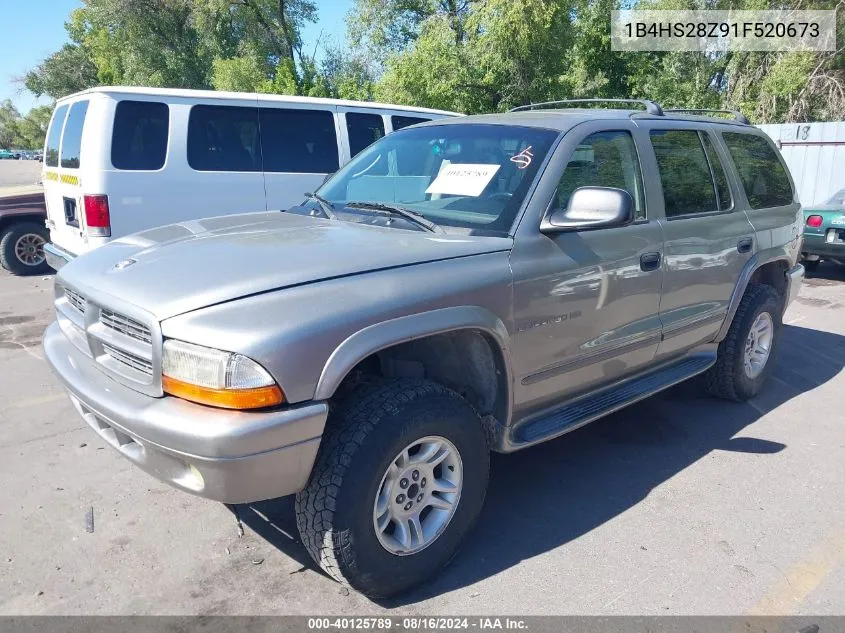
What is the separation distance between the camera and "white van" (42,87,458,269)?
5.95 metres

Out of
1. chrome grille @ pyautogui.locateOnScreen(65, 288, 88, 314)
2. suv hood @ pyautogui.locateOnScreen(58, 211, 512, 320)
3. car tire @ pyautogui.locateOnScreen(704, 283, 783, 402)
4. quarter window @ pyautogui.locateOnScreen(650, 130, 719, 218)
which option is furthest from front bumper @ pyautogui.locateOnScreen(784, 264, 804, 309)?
chrome grille @ pyautogui.locateOnScreen(65, 288, 88, 314)

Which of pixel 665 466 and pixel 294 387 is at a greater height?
pixel 294 387

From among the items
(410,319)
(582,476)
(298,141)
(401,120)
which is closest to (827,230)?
(401,120)

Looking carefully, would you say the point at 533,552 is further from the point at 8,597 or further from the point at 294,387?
the point at 8,597

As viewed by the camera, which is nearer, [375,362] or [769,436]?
[375,362]

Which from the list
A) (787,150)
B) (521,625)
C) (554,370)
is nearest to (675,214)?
(554,370)

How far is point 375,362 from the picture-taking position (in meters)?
2.96

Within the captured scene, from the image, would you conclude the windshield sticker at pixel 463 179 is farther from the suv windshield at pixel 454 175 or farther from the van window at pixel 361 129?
the van window at pixel 361 129

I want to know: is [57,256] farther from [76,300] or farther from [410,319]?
[410,319]

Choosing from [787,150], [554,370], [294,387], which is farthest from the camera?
[787,150]

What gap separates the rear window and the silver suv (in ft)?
11.4

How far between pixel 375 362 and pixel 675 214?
6.84 ft

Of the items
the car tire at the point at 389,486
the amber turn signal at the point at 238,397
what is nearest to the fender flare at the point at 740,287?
the car tire at the point at 389,486

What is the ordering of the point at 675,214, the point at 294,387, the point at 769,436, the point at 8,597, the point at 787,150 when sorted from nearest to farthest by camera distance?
the point at 294,387 < the point at 8,597 < the point at 675,214 < the point at 769,436 < the point at 787,150
